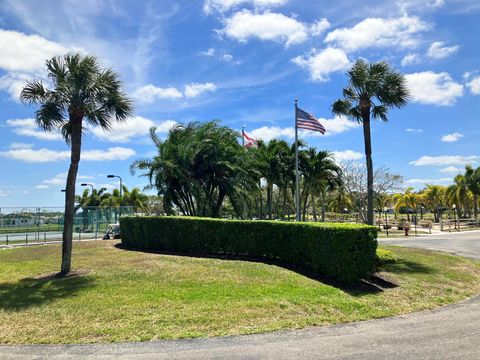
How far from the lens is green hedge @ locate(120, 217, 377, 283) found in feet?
33.5

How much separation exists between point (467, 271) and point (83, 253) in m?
14.2

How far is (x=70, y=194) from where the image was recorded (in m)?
13.1

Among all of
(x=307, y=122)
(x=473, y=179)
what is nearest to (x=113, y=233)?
(x=307, y=122)

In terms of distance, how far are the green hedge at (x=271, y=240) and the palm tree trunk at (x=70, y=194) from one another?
181 inches

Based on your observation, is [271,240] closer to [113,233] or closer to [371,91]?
[371,91]

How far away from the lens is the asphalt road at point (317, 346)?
5.83 m

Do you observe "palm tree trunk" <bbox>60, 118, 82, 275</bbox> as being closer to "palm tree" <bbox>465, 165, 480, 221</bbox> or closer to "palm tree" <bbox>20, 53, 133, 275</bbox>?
→ "palm tree" <bbox>20, 53, 133, 275</bbox>

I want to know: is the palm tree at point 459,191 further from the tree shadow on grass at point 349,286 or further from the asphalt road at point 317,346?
the asphalt road at point 317,346

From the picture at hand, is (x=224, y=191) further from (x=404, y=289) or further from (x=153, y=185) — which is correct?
(x=404, y=289)

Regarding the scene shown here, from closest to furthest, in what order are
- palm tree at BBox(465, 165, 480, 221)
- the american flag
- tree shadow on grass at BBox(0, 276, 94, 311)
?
tree shadow on grass at BBox(0, 276, 94, 311) → the american flag → palm tree at BBox(465, 165, 480, 221)

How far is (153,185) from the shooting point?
24469mm

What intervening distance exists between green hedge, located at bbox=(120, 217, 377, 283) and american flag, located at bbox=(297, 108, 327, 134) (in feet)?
28.8

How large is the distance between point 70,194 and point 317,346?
9541 millimetres

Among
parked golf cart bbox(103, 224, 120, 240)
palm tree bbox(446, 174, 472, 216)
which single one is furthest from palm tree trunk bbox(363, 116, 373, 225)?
palm tree bbox(446, 174, 472, 216)
